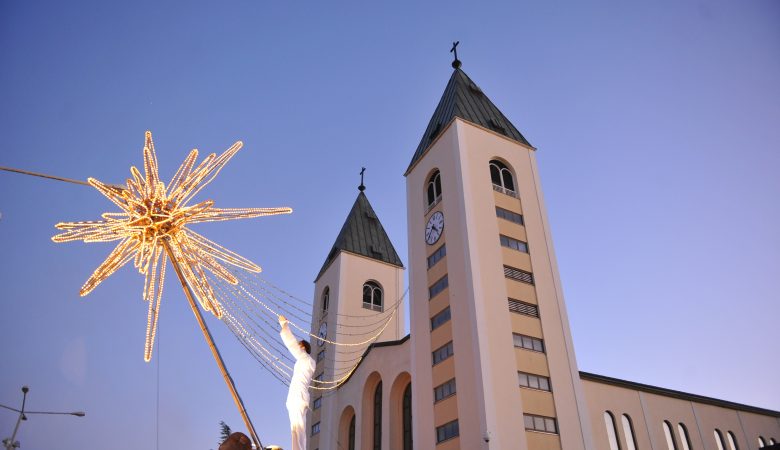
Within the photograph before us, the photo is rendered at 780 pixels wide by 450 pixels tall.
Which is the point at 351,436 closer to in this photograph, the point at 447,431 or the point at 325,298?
the point at 325,298

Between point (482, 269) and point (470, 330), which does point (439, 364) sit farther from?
point (482, 269)

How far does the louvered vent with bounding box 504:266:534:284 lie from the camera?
2703 cm

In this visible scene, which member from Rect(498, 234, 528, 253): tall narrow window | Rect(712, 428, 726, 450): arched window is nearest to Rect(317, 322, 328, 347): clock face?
Rect(498, 234, 528, 253): tall narrow window

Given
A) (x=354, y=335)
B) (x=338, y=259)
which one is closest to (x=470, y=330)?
(x=354, y=335)

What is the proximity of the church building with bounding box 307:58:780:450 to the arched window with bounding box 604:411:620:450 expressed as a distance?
0.06 m

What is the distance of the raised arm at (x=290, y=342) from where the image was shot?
10992 mm

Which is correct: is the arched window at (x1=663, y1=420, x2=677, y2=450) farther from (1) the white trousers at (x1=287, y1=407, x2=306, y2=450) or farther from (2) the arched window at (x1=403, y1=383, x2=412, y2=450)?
(1) the white trousers at (x1=287, y1=407, x2=306, y2=450)

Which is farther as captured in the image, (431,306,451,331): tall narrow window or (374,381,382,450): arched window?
(374,381,382,450): arched window

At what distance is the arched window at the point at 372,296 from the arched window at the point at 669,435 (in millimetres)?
18507

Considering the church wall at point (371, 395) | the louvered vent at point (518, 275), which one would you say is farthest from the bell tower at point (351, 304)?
the louvered vent at point (518, 275)

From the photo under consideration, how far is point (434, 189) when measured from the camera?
31812 mm

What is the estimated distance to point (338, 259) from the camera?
40.7 m

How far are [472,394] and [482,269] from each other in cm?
554

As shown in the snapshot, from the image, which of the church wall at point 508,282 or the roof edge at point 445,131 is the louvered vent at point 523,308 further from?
the roof edge at point 445,131
